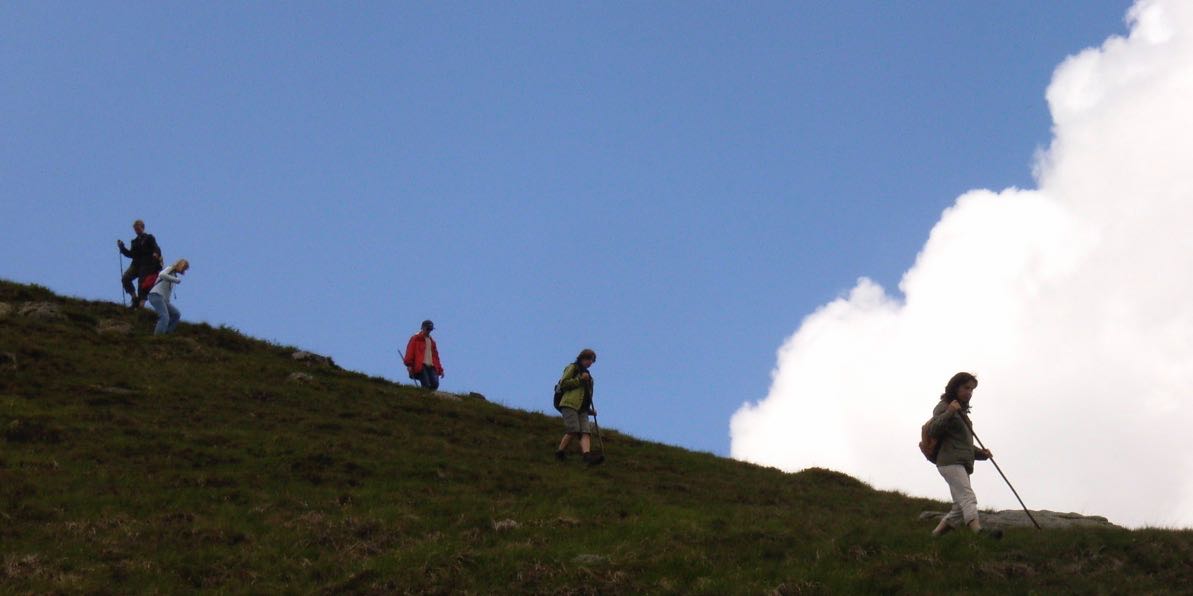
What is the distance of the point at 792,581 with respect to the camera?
16328 mm

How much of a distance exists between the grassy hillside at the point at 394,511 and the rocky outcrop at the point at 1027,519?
1388 millimetres

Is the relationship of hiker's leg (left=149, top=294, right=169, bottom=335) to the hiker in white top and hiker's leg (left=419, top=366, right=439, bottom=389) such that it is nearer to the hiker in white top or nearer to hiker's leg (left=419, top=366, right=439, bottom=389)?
the hiker in white top

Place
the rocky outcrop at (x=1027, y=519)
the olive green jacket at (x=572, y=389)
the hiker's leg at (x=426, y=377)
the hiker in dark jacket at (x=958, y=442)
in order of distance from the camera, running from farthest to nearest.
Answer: the hiker's leg at (x=426, y=377) < the olive green jacket at (x=572, y=389) < the rocky outcrop at (x=1027, y=519) < the hiker in dark jacket at (x=958, y=442)

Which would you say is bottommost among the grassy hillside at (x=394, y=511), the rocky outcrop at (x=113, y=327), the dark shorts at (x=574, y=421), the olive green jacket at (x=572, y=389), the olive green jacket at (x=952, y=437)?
the grassy hillside at (x=394, y=511)

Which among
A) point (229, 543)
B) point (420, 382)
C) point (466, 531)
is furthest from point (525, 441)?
point (229, 543)

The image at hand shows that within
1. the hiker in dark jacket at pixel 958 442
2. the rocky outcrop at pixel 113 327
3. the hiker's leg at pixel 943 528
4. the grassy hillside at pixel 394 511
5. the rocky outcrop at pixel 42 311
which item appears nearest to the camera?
the grassy hillside at pixel 394 511

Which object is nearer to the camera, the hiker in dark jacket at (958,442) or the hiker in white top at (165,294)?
the hiker in dark jacket at (958,442)

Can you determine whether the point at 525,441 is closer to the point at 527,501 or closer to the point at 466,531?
the point at 527,501

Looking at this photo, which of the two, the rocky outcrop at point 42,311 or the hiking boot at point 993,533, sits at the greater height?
the rocky outcrop at point 42,311

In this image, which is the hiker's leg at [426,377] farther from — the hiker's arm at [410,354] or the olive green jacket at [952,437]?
the olive green jacket at [952,437]

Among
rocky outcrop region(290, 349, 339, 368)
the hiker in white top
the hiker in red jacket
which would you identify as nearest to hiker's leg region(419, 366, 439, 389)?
the hiker in red jacket

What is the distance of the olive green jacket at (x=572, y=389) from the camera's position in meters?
26.2

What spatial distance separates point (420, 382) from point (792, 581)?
19.7 meters

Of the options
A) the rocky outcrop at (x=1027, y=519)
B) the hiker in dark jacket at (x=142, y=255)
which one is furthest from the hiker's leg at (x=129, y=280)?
the rocky outcrop at (x=1027, y=519)
